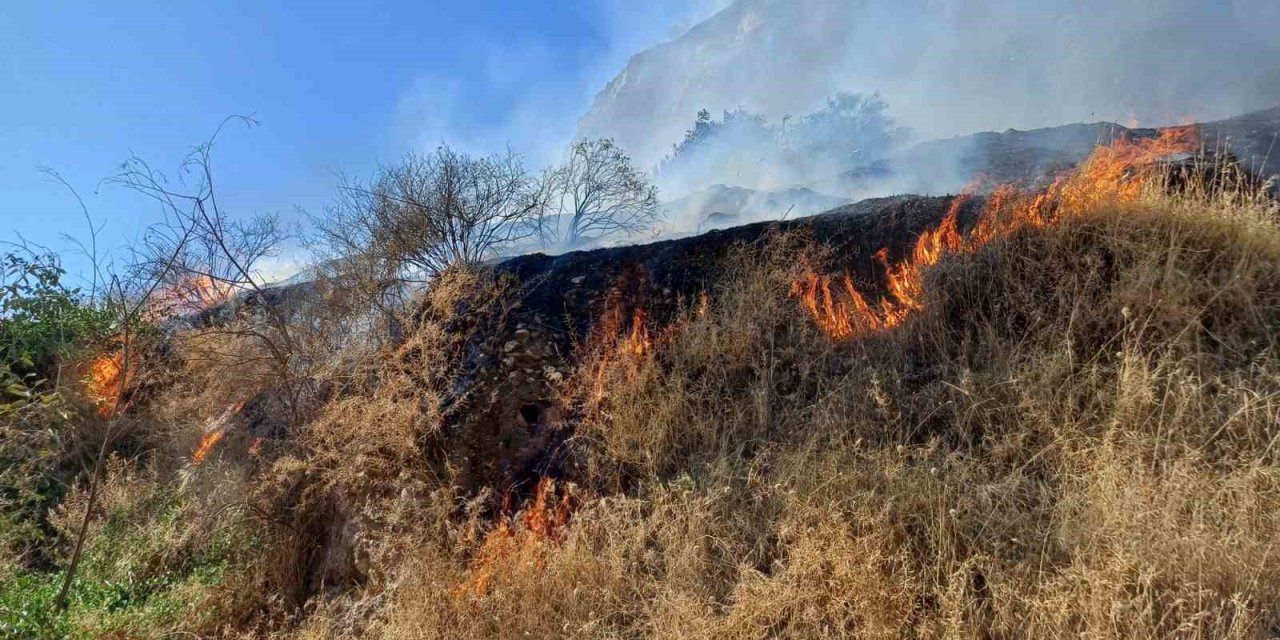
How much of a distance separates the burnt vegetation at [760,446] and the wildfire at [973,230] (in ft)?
0.11

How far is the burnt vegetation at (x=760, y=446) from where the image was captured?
2.17m

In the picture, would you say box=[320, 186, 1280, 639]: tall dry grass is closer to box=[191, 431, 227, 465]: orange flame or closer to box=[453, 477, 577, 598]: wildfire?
box=[453, 477, 577, 598]: wildfire

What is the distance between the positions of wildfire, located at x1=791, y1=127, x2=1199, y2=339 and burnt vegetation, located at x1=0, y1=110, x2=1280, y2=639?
34mm

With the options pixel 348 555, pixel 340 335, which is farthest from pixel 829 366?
pixel 340 335

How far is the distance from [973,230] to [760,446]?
2.70 m

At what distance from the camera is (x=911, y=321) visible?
13.0 feet

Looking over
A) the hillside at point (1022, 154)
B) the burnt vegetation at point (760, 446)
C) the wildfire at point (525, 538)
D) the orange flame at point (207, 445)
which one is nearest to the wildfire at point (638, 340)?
the burnt vegetation at point (760, 446)

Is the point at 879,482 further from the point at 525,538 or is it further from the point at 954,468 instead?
the point at 525,538

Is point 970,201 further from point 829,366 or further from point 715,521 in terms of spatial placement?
point 715,521

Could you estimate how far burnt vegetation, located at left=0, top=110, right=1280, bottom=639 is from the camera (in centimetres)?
217

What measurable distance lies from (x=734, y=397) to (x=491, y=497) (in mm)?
1758

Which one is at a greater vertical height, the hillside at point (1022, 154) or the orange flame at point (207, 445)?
the hillside at point (1022, 154)

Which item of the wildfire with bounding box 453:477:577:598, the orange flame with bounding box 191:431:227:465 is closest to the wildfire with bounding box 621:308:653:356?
the wildfire with bounding box 453:477:577:598

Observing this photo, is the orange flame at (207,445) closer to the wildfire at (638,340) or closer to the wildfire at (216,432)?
the wildfire at (216,432)
